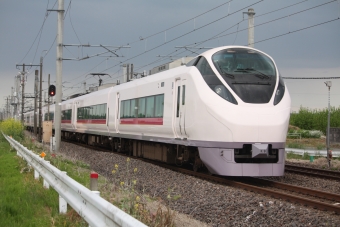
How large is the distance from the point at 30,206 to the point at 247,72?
6.69m

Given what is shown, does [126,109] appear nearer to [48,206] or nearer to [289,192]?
[289,192]

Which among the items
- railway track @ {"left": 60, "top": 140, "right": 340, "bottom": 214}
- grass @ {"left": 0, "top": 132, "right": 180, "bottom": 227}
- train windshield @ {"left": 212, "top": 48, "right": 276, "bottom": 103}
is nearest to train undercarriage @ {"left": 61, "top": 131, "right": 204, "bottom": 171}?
railway track @ {"left": 60, "top": 140, "right": 340, "bottom": 214}

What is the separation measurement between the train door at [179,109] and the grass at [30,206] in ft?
13.8

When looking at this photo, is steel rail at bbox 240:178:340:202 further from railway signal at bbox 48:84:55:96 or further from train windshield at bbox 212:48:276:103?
railway signal at bbox 48:84:55:96

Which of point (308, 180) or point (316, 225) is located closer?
point (316, 225)

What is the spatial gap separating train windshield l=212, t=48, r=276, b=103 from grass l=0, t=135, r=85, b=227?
4.95 m

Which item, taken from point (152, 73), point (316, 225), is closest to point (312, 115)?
point (152, 73)

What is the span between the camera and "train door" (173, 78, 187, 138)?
13.8 metres

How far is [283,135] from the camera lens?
12.2 m

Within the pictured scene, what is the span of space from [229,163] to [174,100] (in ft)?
11.3

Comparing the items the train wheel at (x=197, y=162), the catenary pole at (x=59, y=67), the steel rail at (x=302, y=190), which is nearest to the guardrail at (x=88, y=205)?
the steel rail at (x=302, y=190)

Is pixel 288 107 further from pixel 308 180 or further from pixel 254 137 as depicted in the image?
pixel 308 180

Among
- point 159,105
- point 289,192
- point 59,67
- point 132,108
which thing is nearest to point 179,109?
point 159,105

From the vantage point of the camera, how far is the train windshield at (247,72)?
12172mm
